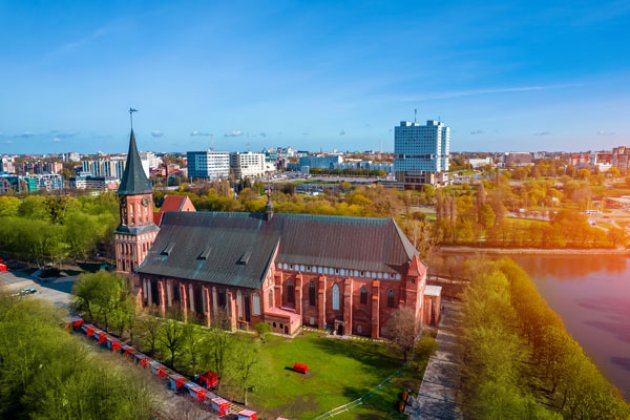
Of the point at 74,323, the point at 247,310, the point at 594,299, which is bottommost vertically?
the point at 594,299

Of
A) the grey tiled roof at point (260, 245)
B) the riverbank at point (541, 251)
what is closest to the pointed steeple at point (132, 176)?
the grey tiled roof at point (260, 245)

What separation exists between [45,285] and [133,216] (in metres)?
24.7

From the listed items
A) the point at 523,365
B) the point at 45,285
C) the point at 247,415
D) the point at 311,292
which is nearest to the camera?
the point at 247,415

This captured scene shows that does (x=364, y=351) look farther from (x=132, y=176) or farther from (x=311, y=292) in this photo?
(x=132, y=176)

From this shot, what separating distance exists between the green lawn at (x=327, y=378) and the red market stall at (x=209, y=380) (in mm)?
3686

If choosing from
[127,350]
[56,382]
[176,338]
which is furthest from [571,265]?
[56,382]

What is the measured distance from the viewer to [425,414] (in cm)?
3275

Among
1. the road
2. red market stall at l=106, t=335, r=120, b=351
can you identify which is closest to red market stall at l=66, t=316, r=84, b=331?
red market stall at l=106, t=335, r=120, b=351

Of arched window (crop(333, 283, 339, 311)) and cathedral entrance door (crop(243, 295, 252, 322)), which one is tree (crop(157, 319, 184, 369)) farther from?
arched window (crop(333, 283, 339, 311))

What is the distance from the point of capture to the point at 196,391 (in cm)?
3422

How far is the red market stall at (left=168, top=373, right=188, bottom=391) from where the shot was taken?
117 feet

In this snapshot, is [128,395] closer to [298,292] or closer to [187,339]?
[187,339]

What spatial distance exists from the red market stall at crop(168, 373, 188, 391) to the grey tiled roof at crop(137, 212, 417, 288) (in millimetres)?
12822

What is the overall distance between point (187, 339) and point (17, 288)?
40.8 m
